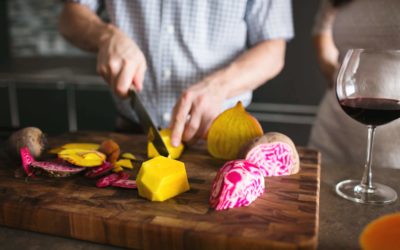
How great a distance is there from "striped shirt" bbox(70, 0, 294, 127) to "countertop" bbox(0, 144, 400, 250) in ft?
2.04

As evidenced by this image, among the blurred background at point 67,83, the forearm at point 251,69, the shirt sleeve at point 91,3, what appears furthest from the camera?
the blurred background at point 67,83

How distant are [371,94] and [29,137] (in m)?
0.75

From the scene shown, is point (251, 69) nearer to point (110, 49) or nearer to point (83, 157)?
point (110, 49)

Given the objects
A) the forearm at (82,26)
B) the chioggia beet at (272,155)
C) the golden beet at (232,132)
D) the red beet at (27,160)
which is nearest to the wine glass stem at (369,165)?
the chioggia beet at (272,155)

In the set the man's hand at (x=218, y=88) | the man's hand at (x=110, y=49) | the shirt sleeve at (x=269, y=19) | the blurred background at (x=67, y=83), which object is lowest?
the blurred background at (x=67, y=83)

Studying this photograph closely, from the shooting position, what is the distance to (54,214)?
72 cm

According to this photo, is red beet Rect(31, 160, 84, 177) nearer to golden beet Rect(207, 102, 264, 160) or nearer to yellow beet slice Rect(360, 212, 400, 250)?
golden beet Rect(207, 102, 264, 160)

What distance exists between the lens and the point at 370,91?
0.82m

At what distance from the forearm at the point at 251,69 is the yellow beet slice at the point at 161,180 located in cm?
45

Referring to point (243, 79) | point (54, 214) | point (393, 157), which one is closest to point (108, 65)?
point (243, 79)

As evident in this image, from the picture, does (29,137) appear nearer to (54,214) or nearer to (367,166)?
(54,214)

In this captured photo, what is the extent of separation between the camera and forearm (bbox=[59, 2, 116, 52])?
4.30 ft

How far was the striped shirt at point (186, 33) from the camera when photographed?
4.38 feet

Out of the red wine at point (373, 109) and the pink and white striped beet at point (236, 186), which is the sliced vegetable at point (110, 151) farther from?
the red wine at point (373, 109)
